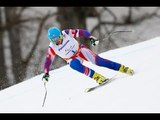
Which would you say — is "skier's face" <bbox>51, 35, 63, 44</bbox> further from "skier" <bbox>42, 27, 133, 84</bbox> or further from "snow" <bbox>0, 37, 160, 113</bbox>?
"snow" <bbox>0, 37, 160, 113</bbox>

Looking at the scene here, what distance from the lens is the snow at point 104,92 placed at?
8.53m

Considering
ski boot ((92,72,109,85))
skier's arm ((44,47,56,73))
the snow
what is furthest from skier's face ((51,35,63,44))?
the snow

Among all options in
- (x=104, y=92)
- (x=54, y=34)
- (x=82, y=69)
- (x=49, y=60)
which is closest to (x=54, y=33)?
(x=54, y=34)

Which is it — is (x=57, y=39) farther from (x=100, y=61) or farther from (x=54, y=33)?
(x=100, y=61)

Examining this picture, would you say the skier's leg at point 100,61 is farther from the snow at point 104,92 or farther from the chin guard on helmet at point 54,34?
the chin guard on helmet at point 54,34

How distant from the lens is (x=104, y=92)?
9.41 m

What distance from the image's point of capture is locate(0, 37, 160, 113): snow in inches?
336

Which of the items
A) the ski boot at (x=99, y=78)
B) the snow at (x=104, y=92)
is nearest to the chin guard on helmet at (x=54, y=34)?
the ski boot at (x=99, y=78)

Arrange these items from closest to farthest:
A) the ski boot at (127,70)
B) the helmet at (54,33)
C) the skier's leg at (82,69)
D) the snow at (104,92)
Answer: the snow at (104,92) < the helmet at (54,33) < the skier's leg at (82,69) < the ski boot at (127,70)

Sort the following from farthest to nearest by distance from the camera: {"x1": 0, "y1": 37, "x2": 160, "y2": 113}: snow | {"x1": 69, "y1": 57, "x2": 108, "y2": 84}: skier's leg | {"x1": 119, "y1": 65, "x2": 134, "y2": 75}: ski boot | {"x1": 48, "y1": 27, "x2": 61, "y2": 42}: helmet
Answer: {"x1": 119, "y1": 65, "x2": 134, "y2": 75}: ski boot
{"x1": 69, "y1": 57, "x2": 108, "y2": 84}: skier's leg
{"x1": 48, "y1": 27, "x2": 61, "y2": 42}: helmet
{"x1": 0, "y1": 37, "x2": 160, "y2": 113}: snow
